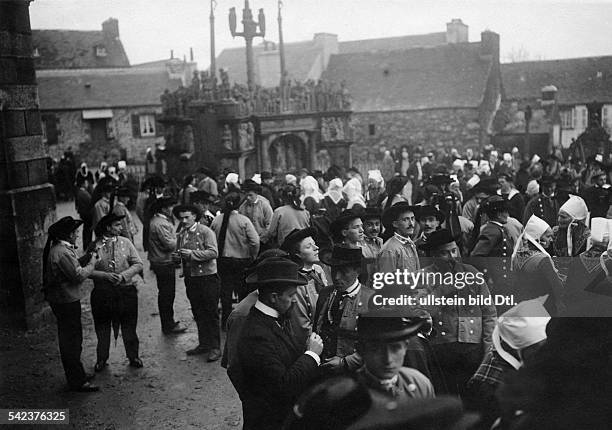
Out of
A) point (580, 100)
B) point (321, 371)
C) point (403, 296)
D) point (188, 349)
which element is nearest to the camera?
point (321, 371)

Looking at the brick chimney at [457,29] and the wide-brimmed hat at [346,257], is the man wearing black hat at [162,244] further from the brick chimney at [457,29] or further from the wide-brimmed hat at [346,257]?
the brick chimney at [457,29]

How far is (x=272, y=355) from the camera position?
10.7 feet

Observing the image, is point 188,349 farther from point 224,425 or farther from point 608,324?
point 608,324

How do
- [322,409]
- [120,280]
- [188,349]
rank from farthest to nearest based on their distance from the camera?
[188,349]
[120,280]
[322,409]

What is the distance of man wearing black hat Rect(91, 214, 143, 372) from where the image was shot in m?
5.88

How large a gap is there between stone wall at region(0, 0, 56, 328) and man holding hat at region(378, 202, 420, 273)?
414 cm

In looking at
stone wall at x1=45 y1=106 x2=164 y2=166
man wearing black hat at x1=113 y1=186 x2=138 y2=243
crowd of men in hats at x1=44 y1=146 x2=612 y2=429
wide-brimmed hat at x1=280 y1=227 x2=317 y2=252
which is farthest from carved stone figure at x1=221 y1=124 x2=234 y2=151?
wide-brimmed hat at x1=280 y1=227 x2=317 y2=252

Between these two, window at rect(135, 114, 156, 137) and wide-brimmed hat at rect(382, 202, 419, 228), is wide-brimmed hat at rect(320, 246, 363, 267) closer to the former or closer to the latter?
wide-brimmed hat at rect(382, 202, 419, 228)

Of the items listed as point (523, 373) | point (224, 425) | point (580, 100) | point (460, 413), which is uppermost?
point (580, 100)

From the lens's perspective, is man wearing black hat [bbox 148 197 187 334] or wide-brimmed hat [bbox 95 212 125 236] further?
man wearing black hat [bbox 148 197 187 334]

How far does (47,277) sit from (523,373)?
3.93 metres

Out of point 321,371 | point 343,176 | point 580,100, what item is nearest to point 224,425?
point 321,371

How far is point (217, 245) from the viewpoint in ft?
22.2

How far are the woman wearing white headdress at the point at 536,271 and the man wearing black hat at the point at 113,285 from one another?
11.1 feet
